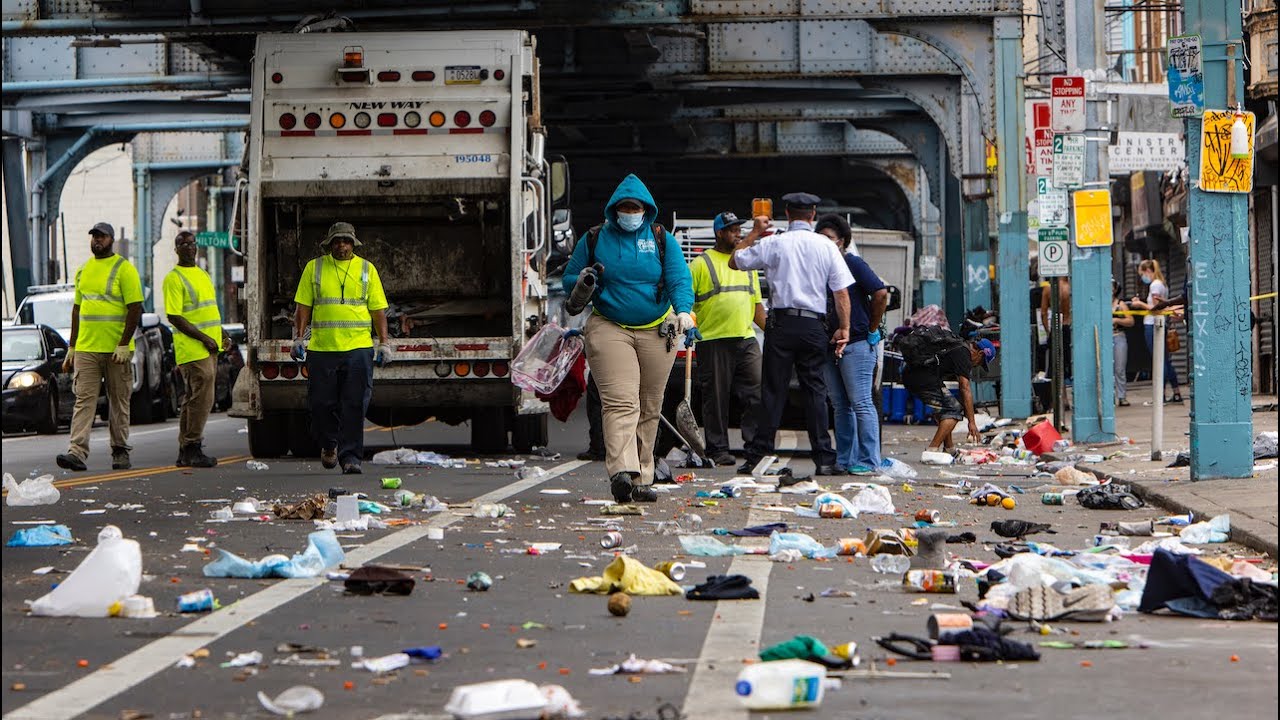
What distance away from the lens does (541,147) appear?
55.0 feet

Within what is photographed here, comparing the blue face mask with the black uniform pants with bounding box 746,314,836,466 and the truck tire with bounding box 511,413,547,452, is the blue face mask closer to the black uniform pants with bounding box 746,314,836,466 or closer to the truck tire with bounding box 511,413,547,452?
Result: the black uniform pants with bounding box 746,314,836,466

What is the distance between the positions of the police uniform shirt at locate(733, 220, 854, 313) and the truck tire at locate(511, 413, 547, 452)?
3.96 m

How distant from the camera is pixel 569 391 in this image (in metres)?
15.9

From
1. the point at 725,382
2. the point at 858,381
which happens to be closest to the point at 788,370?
the point at 858,381

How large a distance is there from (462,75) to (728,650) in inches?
427

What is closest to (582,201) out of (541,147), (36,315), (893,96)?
(893,96)

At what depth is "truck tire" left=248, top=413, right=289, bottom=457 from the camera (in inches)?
656

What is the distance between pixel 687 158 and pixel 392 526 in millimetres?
28780

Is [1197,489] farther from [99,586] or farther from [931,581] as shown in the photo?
[99,586]

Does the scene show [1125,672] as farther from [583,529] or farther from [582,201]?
[582,201]

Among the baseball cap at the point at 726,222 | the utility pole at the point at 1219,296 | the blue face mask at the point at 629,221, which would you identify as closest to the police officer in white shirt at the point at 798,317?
the baseball cap at the point at 726,222

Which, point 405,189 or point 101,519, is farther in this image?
point 405,189

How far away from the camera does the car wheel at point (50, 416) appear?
24172 mm

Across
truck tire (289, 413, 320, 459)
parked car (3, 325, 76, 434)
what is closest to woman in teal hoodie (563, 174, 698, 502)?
truck tire (289, 413, 320, 459)
